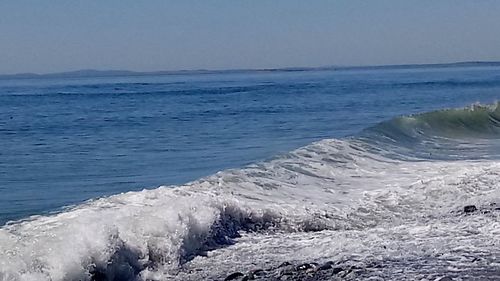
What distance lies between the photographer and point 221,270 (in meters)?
8.55

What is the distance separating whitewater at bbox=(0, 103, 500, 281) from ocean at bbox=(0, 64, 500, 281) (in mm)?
22

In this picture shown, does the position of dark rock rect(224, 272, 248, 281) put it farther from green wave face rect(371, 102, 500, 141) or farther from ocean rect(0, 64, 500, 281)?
green wave face rect(371, 102, 500, 141)

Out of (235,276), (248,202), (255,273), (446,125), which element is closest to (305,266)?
(255,273)

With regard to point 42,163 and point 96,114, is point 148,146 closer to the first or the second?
point 42,163

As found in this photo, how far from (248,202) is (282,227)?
1.35m

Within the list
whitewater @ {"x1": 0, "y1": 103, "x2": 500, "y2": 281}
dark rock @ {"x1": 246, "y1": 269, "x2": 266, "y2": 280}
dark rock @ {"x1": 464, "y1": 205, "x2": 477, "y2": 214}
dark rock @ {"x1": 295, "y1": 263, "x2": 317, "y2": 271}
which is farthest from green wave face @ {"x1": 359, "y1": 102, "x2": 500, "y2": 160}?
dark rock @ {"x1": 246, "y1": 269, "x2": 266, "y2": 280}

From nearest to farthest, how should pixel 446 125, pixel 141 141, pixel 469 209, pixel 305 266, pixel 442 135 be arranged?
1. pixel 305 266
2. pixel 469 209
3. pixel 141 141
4. pixel 442 135
5. pixel 446 125

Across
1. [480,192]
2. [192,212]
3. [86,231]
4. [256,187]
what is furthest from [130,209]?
[480,192]

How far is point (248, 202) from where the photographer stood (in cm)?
1256

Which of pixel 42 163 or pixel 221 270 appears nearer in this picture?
pixel 221 270

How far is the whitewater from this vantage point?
827 cm

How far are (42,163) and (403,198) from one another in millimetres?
8766

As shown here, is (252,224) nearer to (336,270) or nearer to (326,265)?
(326,265)

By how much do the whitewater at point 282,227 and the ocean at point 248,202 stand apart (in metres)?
0.02
